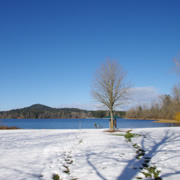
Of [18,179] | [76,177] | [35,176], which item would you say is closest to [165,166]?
[76,177]

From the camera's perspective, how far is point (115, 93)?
1950cm

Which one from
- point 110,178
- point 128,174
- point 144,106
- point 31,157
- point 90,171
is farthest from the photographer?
point 144,106

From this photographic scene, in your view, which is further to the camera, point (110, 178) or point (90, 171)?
point (90, 171)

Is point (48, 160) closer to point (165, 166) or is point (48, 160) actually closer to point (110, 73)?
point (165, 166)

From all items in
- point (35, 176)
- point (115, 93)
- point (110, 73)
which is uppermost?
point (110, 73)

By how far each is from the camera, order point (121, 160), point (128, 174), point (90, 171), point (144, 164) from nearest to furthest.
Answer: point (128, 174) → point (90, 171) → point (144, 164) → point (121, 160)

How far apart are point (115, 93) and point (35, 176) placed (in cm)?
1548

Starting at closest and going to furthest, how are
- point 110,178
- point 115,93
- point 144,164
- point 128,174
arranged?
point 110,178, point 128,174, point 144,164, point 115,93

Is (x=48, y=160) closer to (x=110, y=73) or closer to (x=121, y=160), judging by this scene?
(x=121, y=160)

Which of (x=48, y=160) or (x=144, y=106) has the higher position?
(x=144, y=106)

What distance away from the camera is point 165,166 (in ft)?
17.3

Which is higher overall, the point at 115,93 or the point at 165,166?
the point at 115,93

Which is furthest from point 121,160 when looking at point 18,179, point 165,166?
point 18,179

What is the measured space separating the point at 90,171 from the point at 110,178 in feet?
2.60
